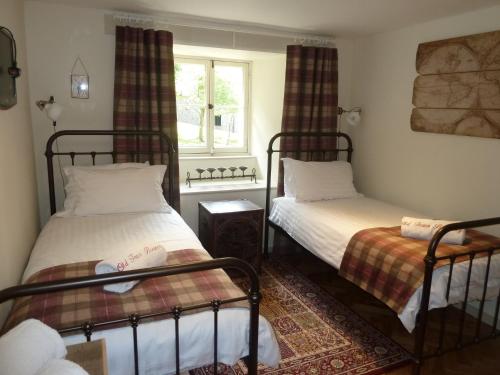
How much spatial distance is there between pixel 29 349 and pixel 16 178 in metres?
1.46

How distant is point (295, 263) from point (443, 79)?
1946 millimetres

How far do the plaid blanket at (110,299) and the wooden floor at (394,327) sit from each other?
119cm

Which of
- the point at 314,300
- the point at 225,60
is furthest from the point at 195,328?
the point at 225,60

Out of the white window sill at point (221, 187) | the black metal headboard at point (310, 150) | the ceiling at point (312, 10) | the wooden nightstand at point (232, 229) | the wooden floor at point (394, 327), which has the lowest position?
Answer: the wooden floor at point (394, 327)

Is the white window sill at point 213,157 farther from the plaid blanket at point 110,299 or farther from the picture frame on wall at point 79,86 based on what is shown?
the plaid blanket at point 110,299

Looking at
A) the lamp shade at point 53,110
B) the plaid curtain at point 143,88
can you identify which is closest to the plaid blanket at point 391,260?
the plaid curtain at point 143,88

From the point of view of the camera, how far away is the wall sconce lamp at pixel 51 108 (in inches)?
106

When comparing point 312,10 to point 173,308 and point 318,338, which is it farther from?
point 173,308

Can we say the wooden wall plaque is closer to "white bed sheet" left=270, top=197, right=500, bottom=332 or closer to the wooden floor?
"white bed sheet" left=270, top=197, right=500, bottom=332

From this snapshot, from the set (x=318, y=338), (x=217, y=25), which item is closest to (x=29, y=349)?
(x=318, y=338)

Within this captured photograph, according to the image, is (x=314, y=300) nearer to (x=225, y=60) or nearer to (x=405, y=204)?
(x=405, y=204)

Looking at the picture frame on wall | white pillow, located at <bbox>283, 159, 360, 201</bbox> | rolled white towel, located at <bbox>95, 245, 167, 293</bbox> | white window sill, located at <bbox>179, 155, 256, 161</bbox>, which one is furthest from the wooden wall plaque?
the picture frame on wall

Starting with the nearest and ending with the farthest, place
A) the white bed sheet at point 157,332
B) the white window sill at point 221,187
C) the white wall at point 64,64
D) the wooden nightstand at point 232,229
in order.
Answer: the white bed sheet at point 157,332 → the white wall at point 64,64 → the wooden nightstand at point 232,229 → the white window sill at point 221,187

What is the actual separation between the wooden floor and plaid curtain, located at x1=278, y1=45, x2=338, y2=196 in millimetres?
832
